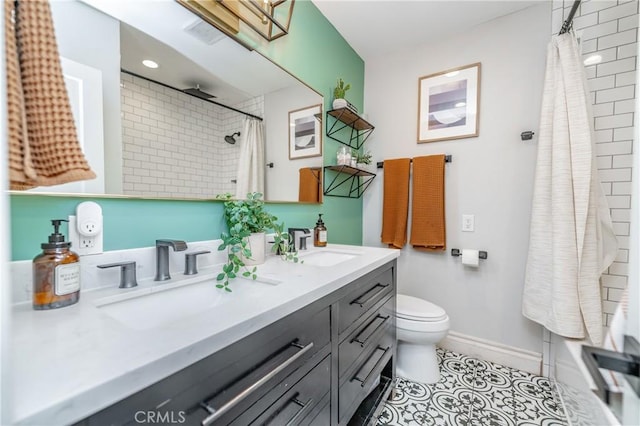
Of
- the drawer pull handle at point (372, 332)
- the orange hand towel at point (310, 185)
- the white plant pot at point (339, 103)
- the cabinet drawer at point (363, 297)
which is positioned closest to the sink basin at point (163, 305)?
the cabinet drawer at point (363, 297)

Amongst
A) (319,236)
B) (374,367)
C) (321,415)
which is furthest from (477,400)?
(319,236)

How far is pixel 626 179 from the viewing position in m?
1.41

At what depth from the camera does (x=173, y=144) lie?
103 centimetres

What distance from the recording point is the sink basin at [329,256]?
151cm

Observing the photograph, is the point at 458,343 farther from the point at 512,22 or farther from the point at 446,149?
the point at 512,22

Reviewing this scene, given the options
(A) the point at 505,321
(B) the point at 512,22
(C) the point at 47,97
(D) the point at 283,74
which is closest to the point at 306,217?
(D) the point at 283,74

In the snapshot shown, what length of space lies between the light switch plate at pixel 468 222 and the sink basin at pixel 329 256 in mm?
1014

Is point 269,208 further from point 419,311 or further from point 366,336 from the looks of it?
point 419,311

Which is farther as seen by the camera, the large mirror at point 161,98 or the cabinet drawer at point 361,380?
the cabinet drawer at point 361,380

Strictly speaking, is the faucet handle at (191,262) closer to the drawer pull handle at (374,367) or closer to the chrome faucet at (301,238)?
the chrome faucet at (301,238)

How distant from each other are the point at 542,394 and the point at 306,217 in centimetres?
179

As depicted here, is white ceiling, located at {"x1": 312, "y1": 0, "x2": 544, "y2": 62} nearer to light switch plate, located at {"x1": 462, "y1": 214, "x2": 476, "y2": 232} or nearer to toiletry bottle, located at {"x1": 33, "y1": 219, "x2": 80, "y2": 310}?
light switch plate, located at {"x1": 462, "y1": 214, "x2": 476, "y2": 232}

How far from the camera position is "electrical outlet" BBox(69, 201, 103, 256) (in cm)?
77

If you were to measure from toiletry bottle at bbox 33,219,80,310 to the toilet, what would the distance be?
160cm
